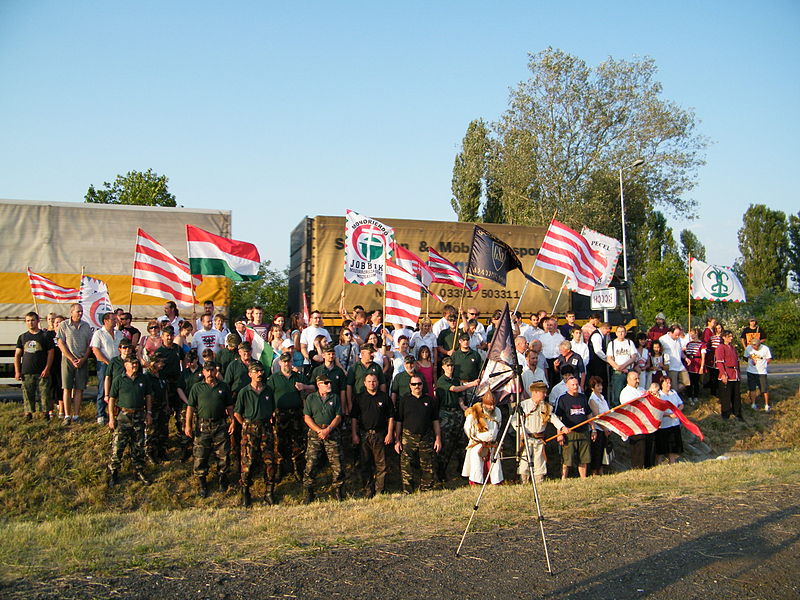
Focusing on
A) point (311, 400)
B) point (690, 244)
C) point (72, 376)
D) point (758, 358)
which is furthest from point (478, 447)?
point (690, 244)

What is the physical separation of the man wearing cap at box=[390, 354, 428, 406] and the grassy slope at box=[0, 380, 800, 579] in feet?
5.91

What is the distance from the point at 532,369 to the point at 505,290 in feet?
22.4

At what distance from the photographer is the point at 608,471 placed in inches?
523

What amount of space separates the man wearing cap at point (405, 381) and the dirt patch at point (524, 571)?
13.8 feet

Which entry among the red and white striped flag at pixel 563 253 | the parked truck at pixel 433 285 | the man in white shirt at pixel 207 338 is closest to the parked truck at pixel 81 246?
the parked truck at pixel 433 285

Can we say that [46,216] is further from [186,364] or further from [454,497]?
[454,497]

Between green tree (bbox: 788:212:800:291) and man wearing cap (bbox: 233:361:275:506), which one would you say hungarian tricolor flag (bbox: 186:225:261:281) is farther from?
green tree (bbox: 788:212:800:291)

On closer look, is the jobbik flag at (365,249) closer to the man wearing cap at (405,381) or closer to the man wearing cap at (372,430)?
the man wearing cap at (405,381)

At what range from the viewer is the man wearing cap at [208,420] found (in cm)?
1100

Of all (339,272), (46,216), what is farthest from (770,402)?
(46,216)

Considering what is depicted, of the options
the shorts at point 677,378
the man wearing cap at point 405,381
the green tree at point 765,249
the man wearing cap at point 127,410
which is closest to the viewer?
the man wearing cap at point 127,410

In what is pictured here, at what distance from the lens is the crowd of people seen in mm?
11086

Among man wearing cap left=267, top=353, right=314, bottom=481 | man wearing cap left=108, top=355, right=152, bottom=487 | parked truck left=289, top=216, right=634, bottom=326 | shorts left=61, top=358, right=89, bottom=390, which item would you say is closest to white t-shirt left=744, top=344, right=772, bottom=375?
parked truck left=289, top=216, right=634, bottom=326

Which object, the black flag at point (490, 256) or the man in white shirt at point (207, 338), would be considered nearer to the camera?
the man in white shirt at point (207, 338)
